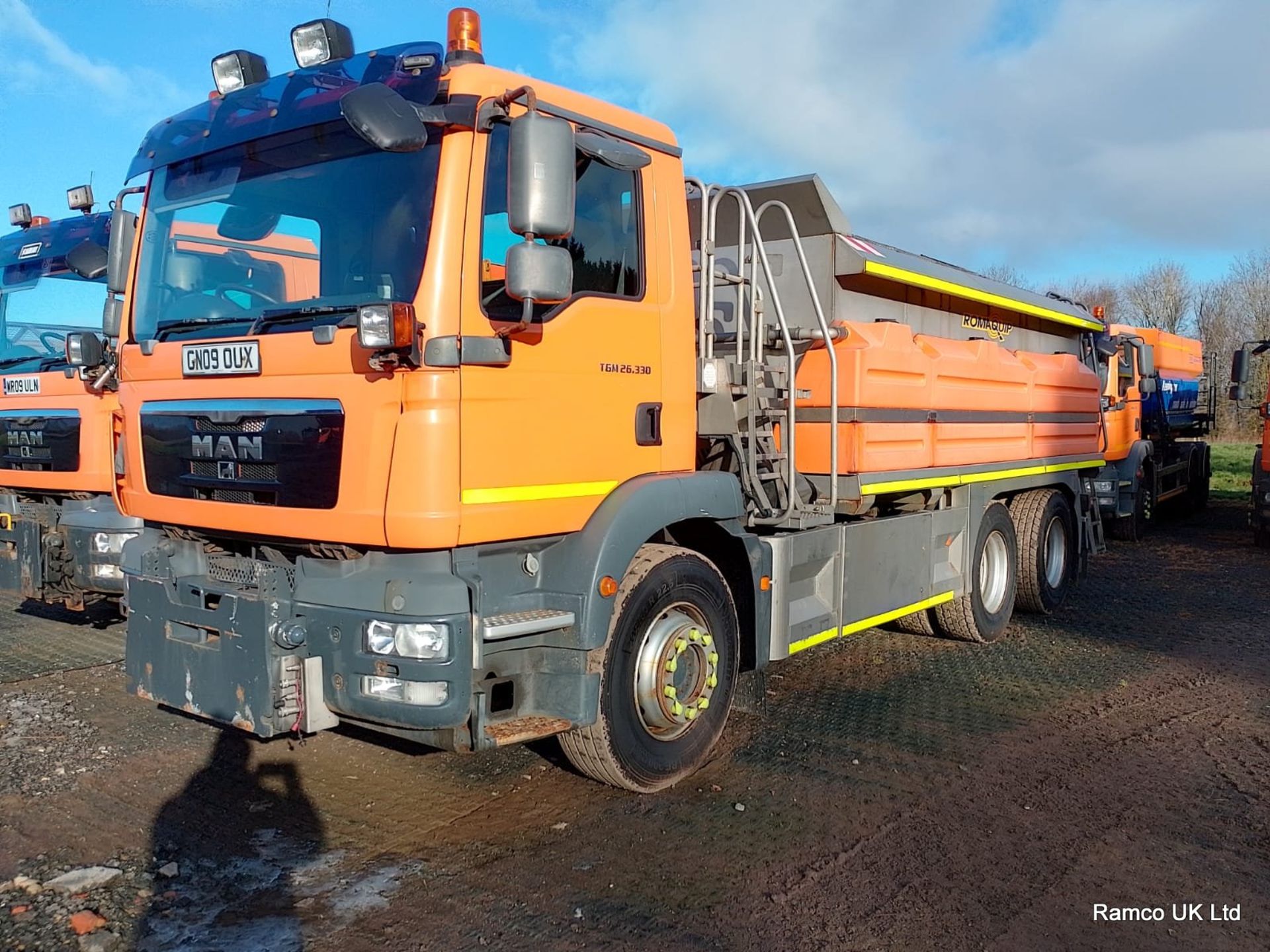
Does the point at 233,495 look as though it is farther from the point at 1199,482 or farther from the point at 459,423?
the point at 1199,482

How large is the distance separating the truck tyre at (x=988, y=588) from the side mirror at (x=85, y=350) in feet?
18.5

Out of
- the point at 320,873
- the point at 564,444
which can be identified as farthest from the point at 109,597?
the point at 564,444

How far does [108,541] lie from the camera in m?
6.15

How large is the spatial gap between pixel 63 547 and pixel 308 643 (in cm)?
374

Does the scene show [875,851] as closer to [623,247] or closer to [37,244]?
[623,247]

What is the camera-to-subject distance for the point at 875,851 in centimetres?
389

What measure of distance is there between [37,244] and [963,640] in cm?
766

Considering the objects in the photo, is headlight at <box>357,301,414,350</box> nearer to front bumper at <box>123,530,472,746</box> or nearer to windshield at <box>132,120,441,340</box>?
windshield at <box>132,120,441,340</box>

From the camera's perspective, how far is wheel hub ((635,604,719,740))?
14.2 feet

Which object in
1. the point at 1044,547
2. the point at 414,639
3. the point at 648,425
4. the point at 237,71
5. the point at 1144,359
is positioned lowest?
the point at 1044,547

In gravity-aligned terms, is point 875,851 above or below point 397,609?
below

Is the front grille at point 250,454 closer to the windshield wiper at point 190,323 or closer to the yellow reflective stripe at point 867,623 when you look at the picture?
the windshield wiper at point 190,323

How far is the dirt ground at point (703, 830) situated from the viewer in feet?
10.9

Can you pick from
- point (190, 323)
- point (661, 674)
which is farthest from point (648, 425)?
point (190, 323)
